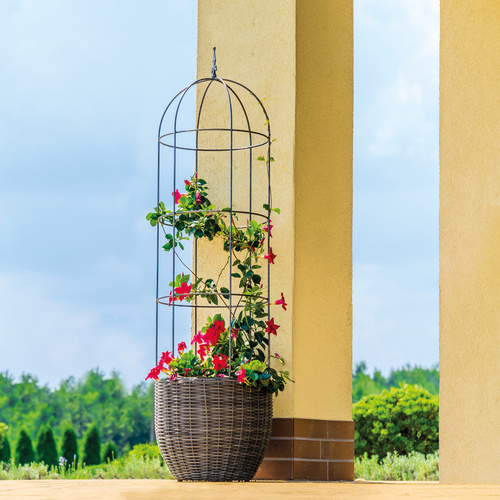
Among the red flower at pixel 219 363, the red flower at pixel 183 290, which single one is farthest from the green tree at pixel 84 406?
the red flower at pixel 219 363

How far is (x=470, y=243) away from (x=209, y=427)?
6.56 feet

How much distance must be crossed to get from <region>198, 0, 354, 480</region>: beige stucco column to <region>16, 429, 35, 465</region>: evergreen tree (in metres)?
6.62

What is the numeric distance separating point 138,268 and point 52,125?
320 centimetres

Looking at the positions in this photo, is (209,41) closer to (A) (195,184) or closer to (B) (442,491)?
(A) (195,184)

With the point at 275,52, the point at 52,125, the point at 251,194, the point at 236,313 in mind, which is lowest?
the point at 236,313

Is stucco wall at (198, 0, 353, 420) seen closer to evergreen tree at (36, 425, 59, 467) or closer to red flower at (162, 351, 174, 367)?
red flower at (162, 351, 174, 367)

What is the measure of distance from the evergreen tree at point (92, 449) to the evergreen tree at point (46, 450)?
39 centimetres

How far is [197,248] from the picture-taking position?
13.2 feet

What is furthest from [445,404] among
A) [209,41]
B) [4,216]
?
[4,216]

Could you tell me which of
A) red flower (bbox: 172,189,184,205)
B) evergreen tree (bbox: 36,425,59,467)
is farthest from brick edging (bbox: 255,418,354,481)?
evergreen tree (bbox: 36,425,59,467)

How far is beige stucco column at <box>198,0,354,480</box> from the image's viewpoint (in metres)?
3.71

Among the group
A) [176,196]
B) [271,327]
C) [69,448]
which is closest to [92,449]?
[69,448]

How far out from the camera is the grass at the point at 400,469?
651cm

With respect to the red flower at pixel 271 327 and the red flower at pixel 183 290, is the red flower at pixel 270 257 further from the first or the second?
the red flower at pixel 183 290
